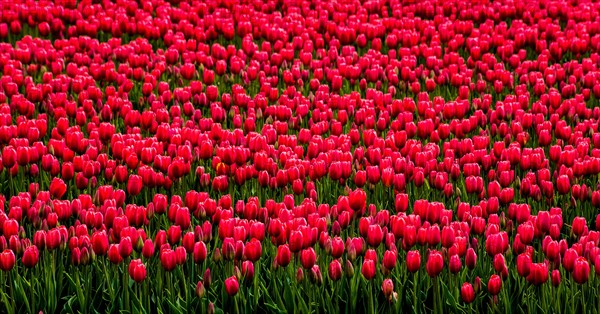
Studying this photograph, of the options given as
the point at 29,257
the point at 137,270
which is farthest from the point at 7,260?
the point at 137,270

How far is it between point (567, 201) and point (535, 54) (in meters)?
3.80

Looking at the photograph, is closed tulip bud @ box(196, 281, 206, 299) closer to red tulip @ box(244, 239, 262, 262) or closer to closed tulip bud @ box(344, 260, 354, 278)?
red tulip @ box(244, 239, 262, 262)

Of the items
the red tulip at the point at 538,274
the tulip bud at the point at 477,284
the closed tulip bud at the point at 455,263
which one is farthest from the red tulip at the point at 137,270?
the red tulip at the point at 538,274

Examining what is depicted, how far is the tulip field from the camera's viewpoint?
415 centimetres

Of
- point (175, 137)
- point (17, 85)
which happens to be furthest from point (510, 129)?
point (17, 85)

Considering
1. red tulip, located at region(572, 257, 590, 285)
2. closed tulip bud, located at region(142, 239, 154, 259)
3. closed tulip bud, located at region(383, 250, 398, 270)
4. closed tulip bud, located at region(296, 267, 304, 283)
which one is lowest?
closed tulip bud, located at region(296, 267, 304, 283)

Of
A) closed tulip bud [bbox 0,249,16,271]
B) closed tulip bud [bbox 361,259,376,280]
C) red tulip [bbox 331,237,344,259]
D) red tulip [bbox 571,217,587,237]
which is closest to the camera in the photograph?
closed tulip bud [bbox 361,259,376,280]

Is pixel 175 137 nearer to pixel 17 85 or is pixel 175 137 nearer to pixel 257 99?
pixel 257 99

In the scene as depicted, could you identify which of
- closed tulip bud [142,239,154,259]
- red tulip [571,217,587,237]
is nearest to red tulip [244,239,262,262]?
closed tulip bud [142,239,154,259]

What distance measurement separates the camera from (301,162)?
5.40 metres

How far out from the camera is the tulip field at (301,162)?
415 cm

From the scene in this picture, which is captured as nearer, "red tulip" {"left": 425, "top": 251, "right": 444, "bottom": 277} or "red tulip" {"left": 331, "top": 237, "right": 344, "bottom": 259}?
"red tulip" {"left": 425, "top": 251, "right": 444, "bottom": 277}

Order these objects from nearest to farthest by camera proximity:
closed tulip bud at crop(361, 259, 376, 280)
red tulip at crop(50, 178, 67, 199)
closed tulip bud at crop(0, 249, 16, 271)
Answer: closed tulip bud at crop(361, 259, 376, 280) < closed tulip bud at crop(0, 249, 16, 271) < red tulip at crop(50, 178, 67, 199)

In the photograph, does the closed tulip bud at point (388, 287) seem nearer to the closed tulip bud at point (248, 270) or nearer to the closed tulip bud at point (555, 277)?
the closed tulip bud at point (248, 270)
